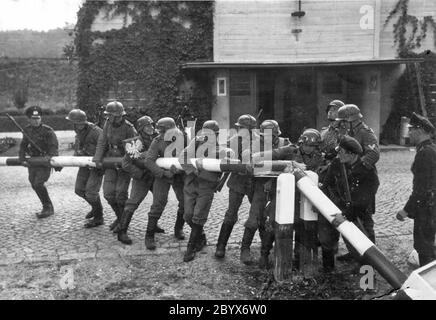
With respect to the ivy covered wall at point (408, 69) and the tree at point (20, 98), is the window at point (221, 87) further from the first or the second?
the tree at point (20, 98)

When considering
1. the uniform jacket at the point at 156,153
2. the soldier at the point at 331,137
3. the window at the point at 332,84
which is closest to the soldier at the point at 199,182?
the uniform jacket at the point at 156,153

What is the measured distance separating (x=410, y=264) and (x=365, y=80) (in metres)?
12.5

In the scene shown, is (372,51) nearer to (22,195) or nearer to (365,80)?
(365,80)

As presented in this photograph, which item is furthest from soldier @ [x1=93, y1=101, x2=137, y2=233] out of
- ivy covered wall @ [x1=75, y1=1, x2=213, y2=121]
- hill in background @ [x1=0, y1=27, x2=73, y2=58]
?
hill in background @ [x1=0, y1=27, x2=73, y2=58]

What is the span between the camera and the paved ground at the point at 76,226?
6.04 meters

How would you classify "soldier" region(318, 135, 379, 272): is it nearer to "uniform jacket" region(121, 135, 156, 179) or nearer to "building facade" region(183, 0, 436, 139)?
"uniform jacket" region(121, 135, 156, 179)

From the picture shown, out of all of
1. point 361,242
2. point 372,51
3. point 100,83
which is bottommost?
point 361,242

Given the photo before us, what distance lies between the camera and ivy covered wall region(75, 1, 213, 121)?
15.7m

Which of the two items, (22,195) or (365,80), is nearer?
(22,195)

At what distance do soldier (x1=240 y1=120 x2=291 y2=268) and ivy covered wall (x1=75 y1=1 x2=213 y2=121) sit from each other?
10.6 metres

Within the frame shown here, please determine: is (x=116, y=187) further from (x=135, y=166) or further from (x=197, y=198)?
(x=197, y=198)

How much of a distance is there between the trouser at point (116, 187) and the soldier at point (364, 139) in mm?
3188
